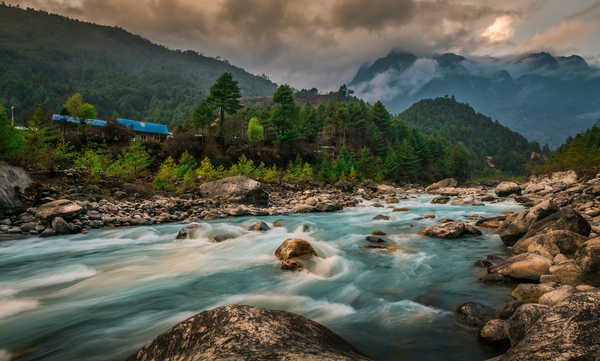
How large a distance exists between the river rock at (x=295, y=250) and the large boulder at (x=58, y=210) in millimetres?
10059

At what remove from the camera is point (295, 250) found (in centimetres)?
898

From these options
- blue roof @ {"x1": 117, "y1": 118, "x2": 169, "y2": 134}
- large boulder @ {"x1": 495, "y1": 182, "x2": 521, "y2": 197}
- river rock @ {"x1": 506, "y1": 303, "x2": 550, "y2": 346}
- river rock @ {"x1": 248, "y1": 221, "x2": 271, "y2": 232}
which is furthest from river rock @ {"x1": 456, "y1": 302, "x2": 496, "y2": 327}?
blue roof @ {"x1": 117, "y1": 118, "x2": 169, "y2": 134}

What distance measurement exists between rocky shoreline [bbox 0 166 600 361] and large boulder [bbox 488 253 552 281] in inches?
0.8

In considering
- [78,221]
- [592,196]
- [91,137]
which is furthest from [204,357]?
[91,137]

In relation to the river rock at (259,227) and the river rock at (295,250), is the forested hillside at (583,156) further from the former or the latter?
the river rock at (295,250)

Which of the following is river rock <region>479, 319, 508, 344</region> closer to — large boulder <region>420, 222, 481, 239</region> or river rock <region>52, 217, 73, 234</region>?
large boulder <region>420, 222, 481, 239</region>

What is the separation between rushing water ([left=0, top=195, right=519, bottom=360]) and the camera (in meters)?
4.71

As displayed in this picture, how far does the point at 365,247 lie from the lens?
432 inches

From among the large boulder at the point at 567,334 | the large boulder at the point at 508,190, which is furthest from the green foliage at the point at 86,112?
the large boulder at the point at 508,190

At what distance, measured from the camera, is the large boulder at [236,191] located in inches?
816

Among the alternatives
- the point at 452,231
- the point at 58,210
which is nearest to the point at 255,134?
the point at 58,210

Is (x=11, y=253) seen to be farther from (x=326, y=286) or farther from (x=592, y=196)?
(x=592, y=196)

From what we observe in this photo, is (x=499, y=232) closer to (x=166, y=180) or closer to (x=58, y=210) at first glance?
(x=58, y=210)

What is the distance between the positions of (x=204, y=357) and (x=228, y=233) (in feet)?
34.1
